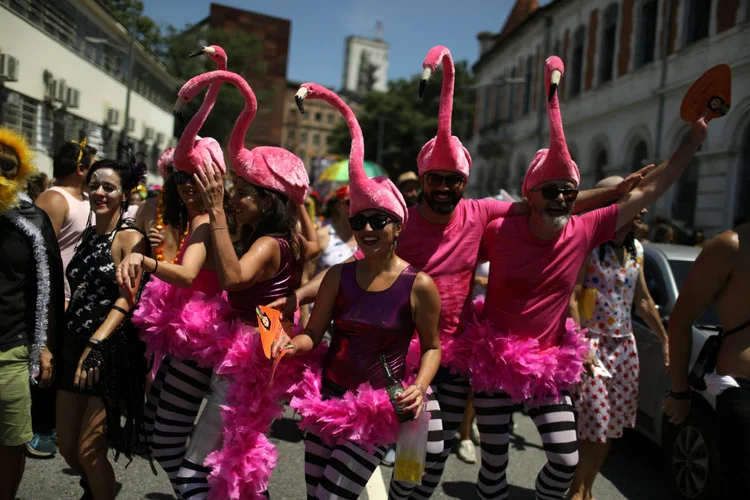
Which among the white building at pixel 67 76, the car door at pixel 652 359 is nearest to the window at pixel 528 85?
the white building at pixel 67 76

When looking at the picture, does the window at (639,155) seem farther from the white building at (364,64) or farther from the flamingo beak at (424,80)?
the white building at (364,64)

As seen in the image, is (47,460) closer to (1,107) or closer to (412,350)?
(412,350)

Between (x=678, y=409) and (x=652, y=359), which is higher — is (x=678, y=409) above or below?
above

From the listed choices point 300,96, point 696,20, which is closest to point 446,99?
point 300,96

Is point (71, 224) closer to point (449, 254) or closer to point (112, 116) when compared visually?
point (449, 254)

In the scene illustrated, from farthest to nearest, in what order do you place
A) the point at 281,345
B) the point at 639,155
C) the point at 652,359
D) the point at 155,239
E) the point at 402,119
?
1. the point at 402,119
2. the point at 639,155
3. the point at 652,359
4. the point at 155,239
5. the point at 281,345

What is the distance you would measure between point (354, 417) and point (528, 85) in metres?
31.1

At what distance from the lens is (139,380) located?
3479 millimetres

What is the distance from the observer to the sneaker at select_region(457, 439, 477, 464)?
523 centimetres

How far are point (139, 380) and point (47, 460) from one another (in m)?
1.68

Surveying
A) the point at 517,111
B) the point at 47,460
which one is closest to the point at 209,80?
the point at 47,460

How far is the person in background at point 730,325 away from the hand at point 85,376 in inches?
107

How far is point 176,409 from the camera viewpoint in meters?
3.14

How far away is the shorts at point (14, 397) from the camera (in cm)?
309
